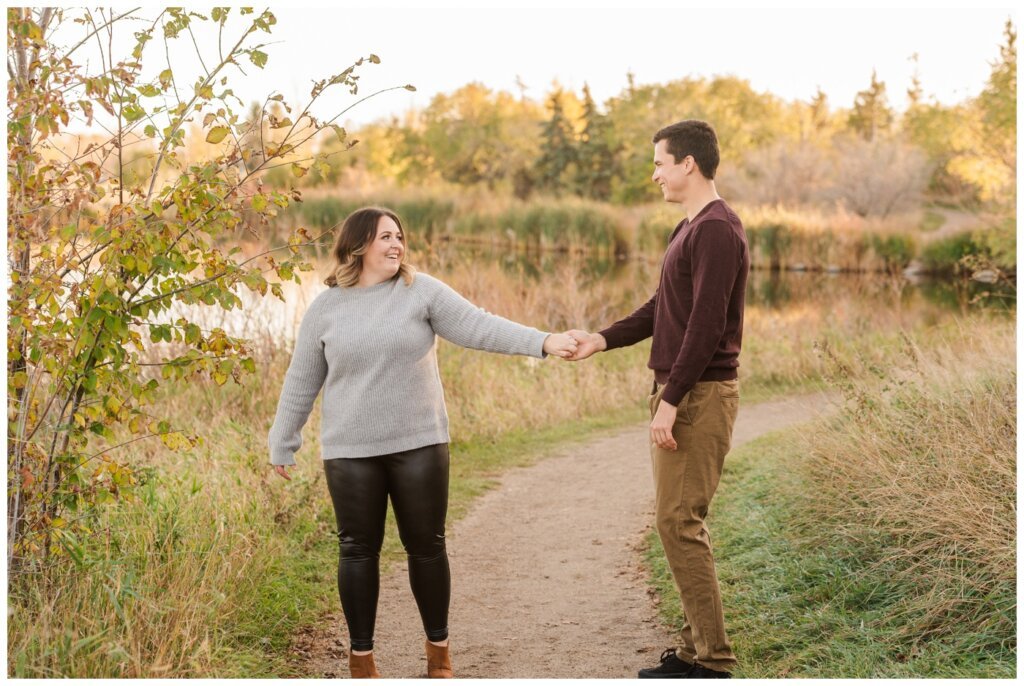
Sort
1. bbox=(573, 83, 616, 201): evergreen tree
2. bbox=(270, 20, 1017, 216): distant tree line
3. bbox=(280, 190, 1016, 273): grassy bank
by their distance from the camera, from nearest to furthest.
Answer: bbox=(280, 190, 1016, 273): grassy bank → bbox=(270, 20, 1017, 216): distant tree line → bbox=(573, 83, 616, 201): evergreen tree

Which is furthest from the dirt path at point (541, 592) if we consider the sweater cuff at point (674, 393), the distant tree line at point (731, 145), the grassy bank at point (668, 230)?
the distant tree line at point (731, 145)

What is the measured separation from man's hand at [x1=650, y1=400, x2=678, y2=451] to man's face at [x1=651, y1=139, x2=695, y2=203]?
2.58 feet

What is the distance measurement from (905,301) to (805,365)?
1062cm

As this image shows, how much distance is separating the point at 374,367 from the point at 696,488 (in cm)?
127

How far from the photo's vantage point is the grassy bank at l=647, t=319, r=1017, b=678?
3850 millimetres

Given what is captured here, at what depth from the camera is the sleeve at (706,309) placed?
3484 millimetres

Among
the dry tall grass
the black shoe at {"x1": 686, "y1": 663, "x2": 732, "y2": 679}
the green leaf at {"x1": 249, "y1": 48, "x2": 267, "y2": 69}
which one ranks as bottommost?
the black shoe at {"x1": 686, "y1": 663, "x2": 732, "y2": 679}

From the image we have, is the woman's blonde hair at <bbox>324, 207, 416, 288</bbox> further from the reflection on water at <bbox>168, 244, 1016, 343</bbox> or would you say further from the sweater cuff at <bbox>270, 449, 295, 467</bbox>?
the reflection on water at <bbox>168, 244, 1016, 343</bbox>

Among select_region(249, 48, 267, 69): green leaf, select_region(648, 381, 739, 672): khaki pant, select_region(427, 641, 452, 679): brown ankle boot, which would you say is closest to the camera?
select_region(648, 381, 739, 672): khaki pant

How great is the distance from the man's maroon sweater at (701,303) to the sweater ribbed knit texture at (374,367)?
752 mm

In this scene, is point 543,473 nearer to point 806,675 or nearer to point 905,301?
point 806,675

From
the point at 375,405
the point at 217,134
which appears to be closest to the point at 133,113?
the point at 217,134

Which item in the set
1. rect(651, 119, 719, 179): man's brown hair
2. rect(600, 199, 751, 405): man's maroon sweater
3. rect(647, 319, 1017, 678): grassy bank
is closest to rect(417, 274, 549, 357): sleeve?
rect(600, 199, 751, 405): man's maroon sweater

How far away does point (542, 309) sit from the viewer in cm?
1314
